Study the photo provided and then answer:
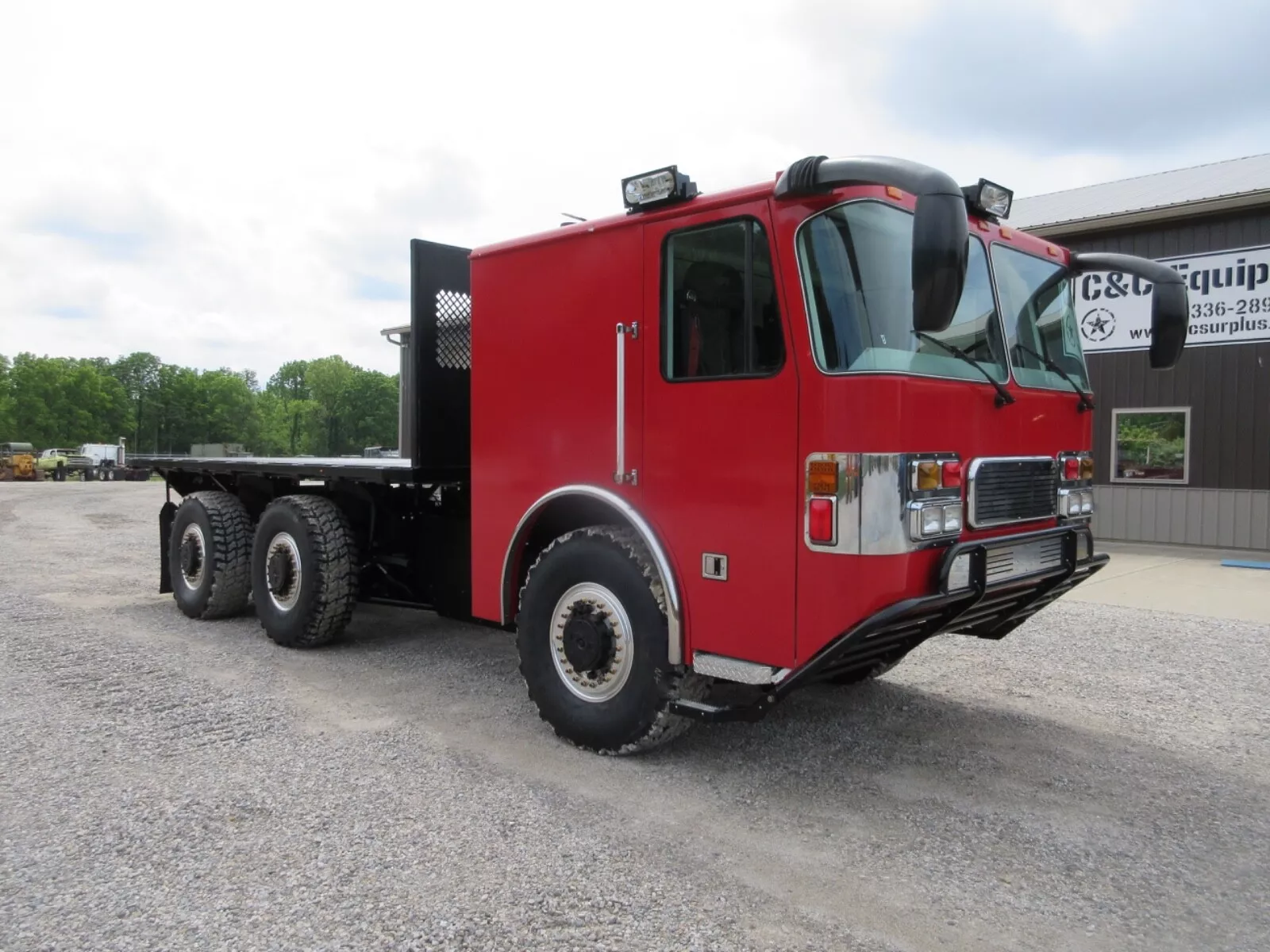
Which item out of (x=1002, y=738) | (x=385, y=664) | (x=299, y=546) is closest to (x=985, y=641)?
(x=1002, y=738)

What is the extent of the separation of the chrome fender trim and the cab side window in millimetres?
659

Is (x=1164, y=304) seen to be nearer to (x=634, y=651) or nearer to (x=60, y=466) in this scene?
(x=634, y=651)

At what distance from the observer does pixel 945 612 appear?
3.68 meters

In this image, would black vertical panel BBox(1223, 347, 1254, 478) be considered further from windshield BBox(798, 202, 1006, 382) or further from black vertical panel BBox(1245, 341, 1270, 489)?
windshield BBox(798, 202, 1006, 382)

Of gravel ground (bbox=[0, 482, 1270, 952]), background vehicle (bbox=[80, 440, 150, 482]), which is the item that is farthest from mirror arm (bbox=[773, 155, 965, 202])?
background vehicle (bbox=[80, 440, 150, 482])

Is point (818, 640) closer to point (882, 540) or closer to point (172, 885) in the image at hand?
point (882, 540)

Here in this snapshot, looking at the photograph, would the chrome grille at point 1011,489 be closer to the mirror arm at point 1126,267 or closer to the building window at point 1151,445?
the mirror arm at point 1126,267

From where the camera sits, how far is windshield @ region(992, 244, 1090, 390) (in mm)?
4156

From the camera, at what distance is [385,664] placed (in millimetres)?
6145

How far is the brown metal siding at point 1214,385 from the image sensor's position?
38.8 feet

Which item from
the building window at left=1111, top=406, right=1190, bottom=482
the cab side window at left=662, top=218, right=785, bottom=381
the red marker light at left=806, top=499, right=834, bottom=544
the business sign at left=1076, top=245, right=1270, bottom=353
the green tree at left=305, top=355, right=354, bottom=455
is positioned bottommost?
the red marker light at left=806, top=499, right=834, bottom=544

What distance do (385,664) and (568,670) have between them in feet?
7.53

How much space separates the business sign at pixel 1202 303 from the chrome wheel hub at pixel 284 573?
9.69m

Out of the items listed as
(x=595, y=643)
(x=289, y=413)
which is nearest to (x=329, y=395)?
(x=289, y=413)
